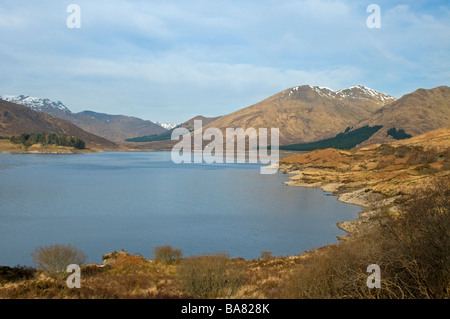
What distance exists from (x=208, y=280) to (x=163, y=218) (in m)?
34.5

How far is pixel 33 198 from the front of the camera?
60438 mm

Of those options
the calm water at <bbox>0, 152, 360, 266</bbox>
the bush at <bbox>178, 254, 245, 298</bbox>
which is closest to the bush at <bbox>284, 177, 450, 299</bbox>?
the bush at <bbox>178, 254, 245, 298</bbox>

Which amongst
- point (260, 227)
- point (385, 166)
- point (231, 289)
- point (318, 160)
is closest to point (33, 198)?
point (260, 227)

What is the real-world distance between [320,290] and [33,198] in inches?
2410

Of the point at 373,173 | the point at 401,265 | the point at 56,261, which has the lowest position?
the point at 56,261

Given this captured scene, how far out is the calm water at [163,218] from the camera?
1401 inches

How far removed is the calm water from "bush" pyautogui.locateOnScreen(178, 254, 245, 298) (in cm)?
1696

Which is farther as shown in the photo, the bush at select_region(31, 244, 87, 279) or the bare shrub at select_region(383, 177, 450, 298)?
the bush at select_region(31, 244, 87, 279)

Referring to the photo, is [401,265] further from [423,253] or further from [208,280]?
[208,280]

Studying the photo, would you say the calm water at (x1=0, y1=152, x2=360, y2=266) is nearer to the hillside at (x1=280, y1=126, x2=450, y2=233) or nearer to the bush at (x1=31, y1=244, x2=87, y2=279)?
the hillside at (x1=280, y1=126, x2=450, y2=233)

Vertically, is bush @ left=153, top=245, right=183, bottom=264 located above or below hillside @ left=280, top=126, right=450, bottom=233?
below

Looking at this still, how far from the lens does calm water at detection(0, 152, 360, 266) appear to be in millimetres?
35594

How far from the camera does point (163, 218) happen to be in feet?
161

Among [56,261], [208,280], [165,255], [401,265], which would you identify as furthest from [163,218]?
[401,265]
